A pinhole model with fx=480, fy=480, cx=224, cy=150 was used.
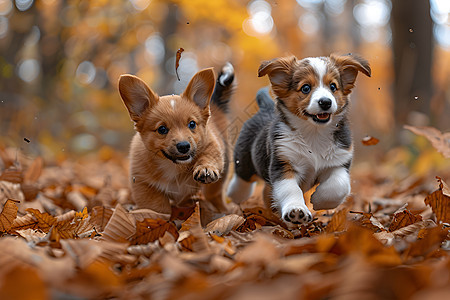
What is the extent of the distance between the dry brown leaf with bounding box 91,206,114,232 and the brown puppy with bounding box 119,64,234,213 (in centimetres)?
36

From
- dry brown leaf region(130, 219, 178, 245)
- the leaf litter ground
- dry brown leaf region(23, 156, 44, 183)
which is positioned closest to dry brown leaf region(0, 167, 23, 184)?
dry brown leaf region(23, 156, 44, 183)

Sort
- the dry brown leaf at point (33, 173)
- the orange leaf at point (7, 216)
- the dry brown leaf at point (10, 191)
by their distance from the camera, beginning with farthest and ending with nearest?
the dry brown leaf at point (33, 173) < the dry brown leaf at point (10, 191) < the orange leaf at point (7, 216)

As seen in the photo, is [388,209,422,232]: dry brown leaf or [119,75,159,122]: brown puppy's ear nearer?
[388,209,422,232]: dry brown leaf

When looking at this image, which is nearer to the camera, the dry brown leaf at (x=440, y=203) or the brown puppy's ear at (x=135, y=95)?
the dry brown leaf at (x=440, y=203)

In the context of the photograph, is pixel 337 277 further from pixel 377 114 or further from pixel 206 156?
pixel 377 114

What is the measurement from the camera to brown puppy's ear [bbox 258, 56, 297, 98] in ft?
11.0

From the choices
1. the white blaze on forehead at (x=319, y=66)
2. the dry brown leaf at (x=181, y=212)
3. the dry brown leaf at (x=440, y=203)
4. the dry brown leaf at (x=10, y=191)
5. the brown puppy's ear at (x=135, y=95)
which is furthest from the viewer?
the dry brown leaf at (x=10, y=191)

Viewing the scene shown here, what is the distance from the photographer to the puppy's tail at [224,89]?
4176 mm

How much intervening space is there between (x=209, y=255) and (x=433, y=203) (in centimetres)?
174

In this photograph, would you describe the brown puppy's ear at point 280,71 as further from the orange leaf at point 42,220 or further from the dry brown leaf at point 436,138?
the orange leaf at point 42,220

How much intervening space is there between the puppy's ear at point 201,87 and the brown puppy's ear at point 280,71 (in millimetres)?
357

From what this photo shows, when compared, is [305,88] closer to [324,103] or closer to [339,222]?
[324,103]

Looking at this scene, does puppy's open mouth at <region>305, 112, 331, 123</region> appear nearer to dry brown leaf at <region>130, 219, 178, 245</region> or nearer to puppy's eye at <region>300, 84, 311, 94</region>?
puppy's eye at <region>300, 84, 311, 94</region>

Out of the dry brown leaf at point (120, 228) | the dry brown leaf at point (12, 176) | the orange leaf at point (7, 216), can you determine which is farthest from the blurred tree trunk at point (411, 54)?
the orange leaf at point (7, 216)
